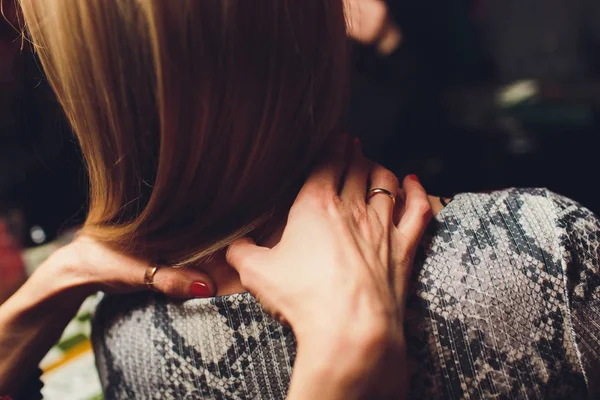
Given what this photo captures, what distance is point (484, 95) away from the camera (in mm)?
2229

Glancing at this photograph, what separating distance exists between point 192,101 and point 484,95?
1.93 meters

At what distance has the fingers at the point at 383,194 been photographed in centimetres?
65

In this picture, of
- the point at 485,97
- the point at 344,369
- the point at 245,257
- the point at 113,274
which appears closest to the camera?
the point at 344,369

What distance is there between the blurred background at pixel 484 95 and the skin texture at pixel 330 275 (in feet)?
2.88

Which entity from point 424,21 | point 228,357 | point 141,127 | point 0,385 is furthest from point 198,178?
point 424,21

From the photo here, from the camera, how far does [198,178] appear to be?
64 centimetres

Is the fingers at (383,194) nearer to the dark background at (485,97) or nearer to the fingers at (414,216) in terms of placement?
the fingers at (414,216)

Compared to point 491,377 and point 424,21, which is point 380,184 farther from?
point 424,21

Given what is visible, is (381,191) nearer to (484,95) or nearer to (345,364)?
(345,364)

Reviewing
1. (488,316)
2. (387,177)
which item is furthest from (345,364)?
(387,177)

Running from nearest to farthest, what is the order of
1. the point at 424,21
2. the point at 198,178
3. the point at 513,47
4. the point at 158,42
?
the point at 158,42 < the point at 198,178 < the point at 424,21 < the point at 513,47

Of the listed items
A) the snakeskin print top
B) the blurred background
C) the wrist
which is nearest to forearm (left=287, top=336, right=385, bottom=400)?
the wrist

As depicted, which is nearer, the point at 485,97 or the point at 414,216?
the point at 414,216

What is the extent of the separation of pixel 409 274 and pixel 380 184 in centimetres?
14
